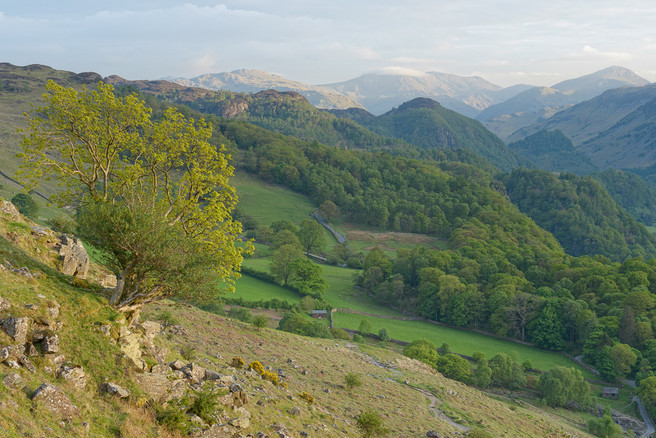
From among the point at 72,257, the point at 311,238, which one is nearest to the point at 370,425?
the point at 72,257

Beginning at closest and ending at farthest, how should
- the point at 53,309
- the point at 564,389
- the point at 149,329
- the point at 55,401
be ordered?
the point at 55,401
the point at 53,309
the point at 149,329
the point at 564,389

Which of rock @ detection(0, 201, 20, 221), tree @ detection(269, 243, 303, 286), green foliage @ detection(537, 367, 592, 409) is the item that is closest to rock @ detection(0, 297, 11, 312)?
rock @ detection(0, 201, 20, 221)

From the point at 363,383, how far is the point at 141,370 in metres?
22.2

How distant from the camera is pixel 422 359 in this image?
60.2m

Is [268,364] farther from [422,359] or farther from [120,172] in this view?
[422,359]

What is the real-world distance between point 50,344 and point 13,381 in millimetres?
2246

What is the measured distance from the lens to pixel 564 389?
59719 mm

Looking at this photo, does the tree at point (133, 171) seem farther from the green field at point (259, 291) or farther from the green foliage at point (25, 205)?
the green foliage at point (25, 205)

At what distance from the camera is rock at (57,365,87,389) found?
631 inches

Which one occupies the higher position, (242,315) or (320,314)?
(242,315)

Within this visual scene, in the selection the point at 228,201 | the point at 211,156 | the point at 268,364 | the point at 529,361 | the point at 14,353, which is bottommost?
the point at 529,361

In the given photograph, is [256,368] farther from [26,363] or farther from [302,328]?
[302,328]

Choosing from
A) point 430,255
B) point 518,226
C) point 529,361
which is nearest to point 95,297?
point 529,361

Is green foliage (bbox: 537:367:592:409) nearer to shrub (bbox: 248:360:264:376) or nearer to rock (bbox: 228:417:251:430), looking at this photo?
shrub (bbox: 248:360:264:376)
